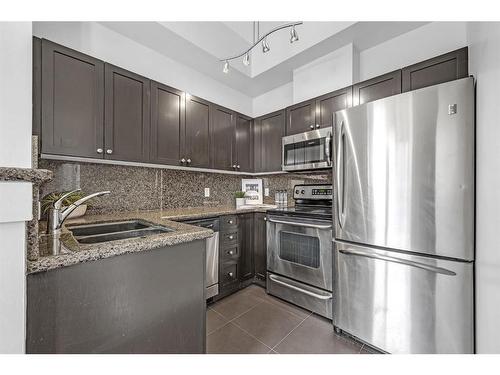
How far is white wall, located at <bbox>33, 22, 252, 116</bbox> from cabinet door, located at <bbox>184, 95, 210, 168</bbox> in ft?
1.22

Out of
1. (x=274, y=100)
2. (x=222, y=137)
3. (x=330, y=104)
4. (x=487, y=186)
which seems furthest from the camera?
(x=274, y=100)

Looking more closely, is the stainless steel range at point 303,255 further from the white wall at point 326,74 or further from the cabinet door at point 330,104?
the white wall at point 326,74

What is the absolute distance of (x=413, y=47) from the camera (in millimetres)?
2084

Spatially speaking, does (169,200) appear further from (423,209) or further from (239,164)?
(423,209)

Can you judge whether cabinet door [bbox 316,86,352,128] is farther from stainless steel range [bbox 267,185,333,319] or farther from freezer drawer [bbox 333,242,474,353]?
freezer drawer [bbox 333,242,474,353]

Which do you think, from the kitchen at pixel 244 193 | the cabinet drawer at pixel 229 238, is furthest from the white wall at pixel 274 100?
the cabinet drawer at pixel 229 238

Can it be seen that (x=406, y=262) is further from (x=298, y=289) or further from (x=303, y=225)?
(x=298, y=289)

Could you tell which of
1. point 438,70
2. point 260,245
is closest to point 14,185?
point 260,245

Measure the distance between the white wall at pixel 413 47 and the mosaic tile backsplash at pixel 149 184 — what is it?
4.15 ft

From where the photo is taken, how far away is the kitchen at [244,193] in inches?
30.9

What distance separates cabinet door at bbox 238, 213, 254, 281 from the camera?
2.49 m

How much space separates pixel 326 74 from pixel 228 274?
2.49 metres

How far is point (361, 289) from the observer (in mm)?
1604
